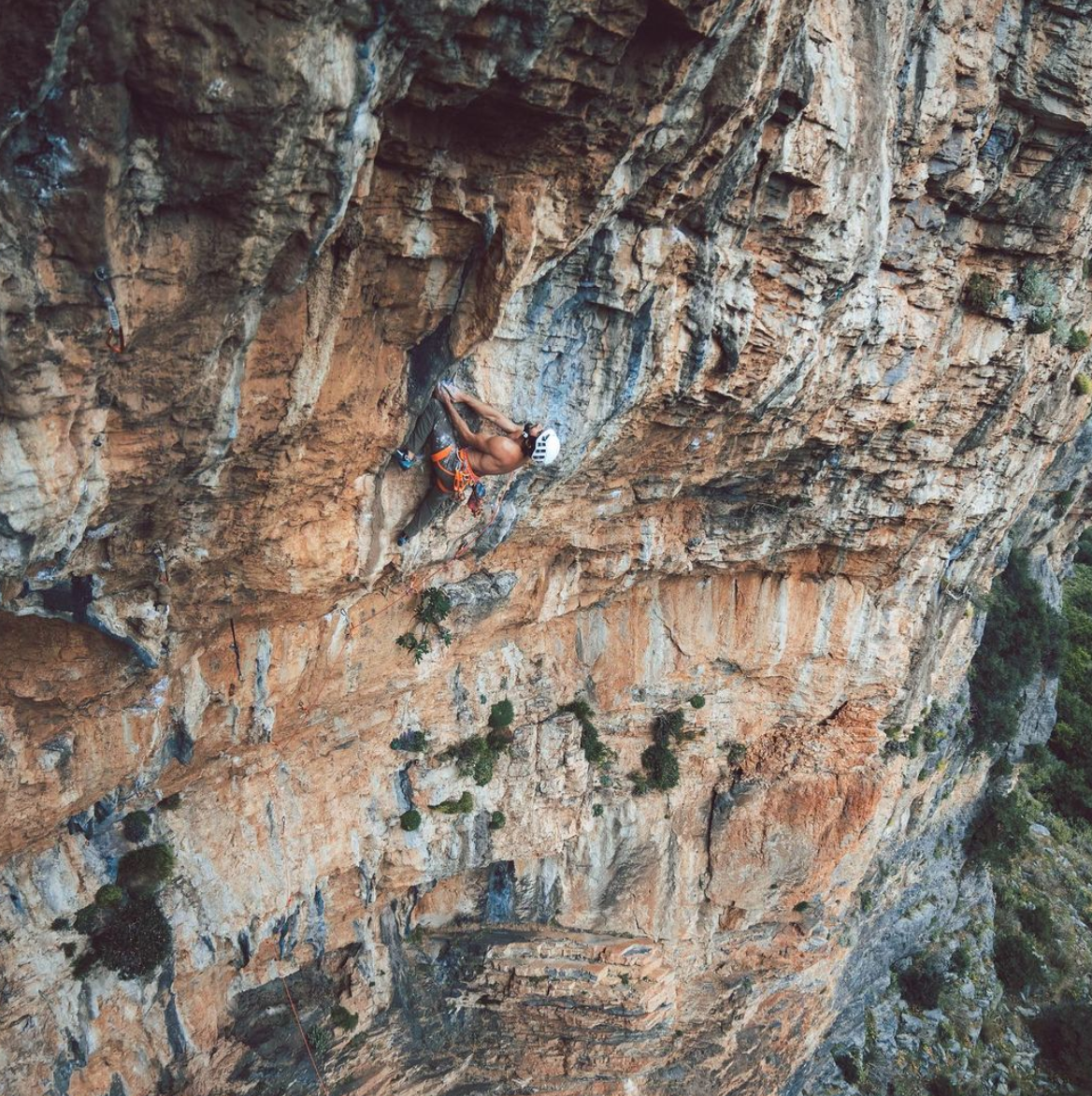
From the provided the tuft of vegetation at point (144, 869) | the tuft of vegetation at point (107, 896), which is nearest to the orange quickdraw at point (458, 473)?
the tuft of vegetation at point (144, 869)

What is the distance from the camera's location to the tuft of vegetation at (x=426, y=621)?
39.5 ft

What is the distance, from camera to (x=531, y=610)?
13.9m

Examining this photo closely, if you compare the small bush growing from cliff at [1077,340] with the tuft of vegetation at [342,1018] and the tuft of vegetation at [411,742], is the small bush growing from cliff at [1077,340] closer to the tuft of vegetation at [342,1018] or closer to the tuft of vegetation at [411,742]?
the tuft of vegetation at [411,742]

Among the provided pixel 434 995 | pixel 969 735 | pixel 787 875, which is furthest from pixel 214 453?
pixel 969 735

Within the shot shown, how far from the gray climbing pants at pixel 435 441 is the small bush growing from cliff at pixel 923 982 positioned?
22.8 metres

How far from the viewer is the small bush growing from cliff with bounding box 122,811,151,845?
34.6ft

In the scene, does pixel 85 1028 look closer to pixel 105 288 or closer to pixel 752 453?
pixel 105 288

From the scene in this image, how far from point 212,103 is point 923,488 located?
11883mm

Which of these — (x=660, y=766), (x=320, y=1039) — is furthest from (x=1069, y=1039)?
(x=320, y=1039)

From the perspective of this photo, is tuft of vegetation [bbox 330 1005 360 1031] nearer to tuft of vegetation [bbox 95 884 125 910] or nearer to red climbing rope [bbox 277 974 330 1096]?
red climbing rope [bbox 277 974 330 1096]

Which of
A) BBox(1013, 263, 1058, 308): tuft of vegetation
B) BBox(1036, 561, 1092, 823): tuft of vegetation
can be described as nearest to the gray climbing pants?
BBox(1013, 263, 1058, 308): tuft of vegetation

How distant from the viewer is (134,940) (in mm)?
10766

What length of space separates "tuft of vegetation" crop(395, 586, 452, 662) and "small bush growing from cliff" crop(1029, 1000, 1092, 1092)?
2281cm

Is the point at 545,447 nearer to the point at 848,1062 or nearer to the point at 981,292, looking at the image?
the point at 981,292
